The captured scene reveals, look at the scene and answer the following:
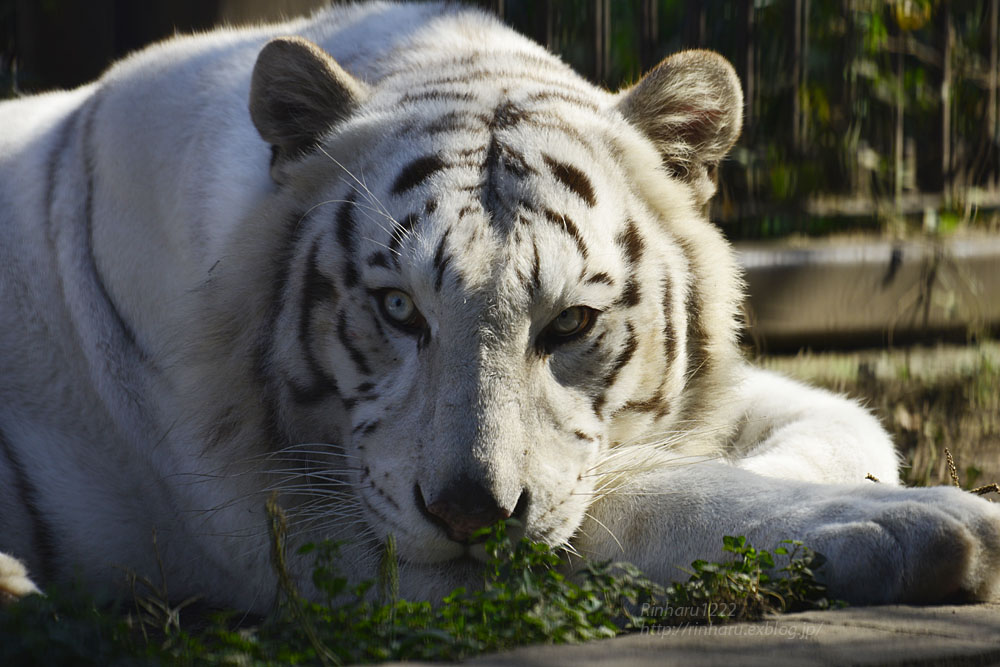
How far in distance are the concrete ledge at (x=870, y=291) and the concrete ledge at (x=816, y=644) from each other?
2584 mm

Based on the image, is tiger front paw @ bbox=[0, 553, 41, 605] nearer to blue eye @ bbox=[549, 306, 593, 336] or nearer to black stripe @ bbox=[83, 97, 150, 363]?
black stripe @ bbox=[83, 97, 150, 363]

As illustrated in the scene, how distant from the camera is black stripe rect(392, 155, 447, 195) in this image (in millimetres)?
2232

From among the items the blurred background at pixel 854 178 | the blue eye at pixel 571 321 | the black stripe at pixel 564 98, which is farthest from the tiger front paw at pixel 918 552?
the blurred background at pixel 854 178

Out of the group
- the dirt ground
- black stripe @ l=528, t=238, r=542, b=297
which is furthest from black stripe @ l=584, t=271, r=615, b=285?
the dirt ground

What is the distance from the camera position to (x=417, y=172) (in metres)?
2.25

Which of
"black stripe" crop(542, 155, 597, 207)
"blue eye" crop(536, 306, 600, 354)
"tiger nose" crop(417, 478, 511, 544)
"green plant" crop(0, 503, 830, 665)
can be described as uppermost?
"black stripe" crop(542, 155, 597, 207)

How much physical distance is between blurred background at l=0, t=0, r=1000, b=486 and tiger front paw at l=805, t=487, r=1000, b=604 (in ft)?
7.09

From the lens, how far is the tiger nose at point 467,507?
1885mm

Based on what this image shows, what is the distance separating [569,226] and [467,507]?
1.92 ft

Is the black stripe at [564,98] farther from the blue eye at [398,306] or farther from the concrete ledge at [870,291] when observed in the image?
the concrete ledge at [870,291]

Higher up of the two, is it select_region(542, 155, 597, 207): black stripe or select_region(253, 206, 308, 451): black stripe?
select_region(542, 155, 597, 207): black stripe

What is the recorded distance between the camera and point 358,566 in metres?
2.19

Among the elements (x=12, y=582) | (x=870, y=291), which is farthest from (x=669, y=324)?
(x=870, y=291)

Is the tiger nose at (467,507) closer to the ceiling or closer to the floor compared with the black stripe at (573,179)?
closer to the floor
